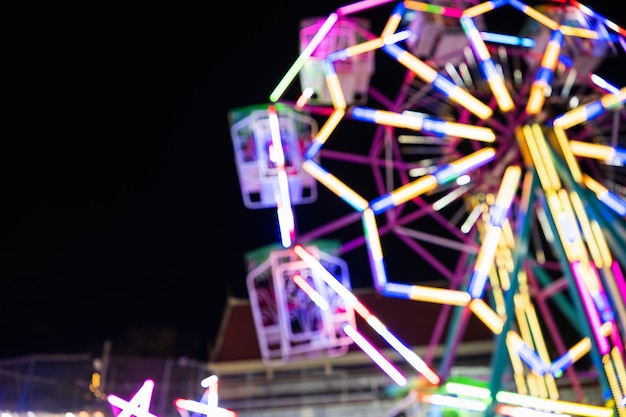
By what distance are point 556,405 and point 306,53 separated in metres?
4.98

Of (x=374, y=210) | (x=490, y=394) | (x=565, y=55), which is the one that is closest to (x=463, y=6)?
(x=565, y=55)

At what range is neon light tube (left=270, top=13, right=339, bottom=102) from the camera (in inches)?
322

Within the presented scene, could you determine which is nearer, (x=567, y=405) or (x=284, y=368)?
(x=567, y=405)

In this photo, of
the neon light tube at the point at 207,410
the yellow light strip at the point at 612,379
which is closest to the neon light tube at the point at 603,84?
the yellow light strip at the point at 612,379

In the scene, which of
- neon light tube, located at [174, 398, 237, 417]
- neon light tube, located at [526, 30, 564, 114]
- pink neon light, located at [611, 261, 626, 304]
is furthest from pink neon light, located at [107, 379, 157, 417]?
neon light tube, located at [526, 30, 564, 114]

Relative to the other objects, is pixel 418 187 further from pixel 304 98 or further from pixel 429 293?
pixel 304 98

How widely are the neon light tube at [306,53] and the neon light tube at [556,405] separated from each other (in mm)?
4541

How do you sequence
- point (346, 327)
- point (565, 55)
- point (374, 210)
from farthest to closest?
point (565, 55) < point (374, 210) < point (346, 327)

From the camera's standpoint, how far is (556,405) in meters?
6.15

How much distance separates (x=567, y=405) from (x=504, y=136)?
3395 millimetres

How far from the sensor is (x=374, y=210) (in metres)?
7.70

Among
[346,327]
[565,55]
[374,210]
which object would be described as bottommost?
[346,327]

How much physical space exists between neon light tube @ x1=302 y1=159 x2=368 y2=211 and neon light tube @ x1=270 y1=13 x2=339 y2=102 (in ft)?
3.35

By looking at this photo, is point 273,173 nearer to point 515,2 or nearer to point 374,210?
point 374,210
